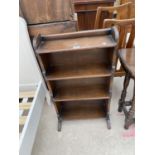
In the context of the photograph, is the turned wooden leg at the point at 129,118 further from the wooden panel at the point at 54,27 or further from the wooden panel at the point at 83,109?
the wooden panel at the point at 54,27

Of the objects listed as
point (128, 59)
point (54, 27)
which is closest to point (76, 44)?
point (54, 27)

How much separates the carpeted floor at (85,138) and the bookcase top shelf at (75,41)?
34.0 inches

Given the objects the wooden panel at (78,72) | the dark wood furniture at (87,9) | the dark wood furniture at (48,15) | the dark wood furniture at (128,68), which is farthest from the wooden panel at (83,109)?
the dark wood furniture at (87,9)

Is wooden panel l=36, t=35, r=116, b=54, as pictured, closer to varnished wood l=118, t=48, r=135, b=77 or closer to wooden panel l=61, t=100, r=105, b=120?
varnished wood l=118, t=48, r=135, b=77

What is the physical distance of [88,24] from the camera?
8.66 feet

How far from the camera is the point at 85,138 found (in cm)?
146

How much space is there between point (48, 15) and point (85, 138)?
3.60 ft

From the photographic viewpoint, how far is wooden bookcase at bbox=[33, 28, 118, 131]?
1.04 metres
